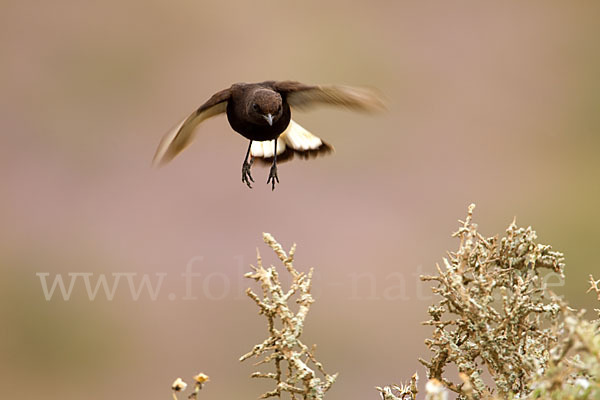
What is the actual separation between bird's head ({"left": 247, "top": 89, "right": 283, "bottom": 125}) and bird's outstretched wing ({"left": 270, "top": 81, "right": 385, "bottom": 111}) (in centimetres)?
7

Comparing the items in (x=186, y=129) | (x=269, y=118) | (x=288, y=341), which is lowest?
(x=288, y=341)

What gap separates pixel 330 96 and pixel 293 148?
1.10 ft

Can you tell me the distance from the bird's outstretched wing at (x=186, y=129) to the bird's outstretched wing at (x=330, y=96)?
118 mm

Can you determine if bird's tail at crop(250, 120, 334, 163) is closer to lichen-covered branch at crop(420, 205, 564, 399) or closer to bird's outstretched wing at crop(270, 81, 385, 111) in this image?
bird's outstretched wing at crop(270, 81, 385, 111)

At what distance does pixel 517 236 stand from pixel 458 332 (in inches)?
5.5

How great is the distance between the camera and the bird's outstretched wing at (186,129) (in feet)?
4.20

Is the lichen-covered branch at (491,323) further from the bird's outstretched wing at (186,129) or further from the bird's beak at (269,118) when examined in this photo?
the bird's outstretched wing at (186,129)

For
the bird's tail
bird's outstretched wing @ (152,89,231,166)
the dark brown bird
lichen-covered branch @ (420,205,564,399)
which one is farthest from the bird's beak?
lichen-covered branch @ (420,205,564,399)

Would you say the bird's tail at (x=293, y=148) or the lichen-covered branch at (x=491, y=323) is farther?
the bird's tail at (x=293, y=148)

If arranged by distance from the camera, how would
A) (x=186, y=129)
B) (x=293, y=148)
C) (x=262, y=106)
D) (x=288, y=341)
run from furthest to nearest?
(x=293, y=148)
(x=186, y=129)
(x=262, y=106)
(x=288, y=341)

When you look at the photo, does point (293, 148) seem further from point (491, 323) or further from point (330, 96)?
point (491, 323)

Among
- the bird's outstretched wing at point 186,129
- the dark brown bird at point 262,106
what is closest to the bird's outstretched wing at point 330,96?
the dark brown bird at point 262,106

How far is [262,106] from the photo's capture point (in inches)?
47.1

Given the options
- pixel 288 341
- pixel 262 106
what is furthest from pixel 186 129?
pixel 288 341
